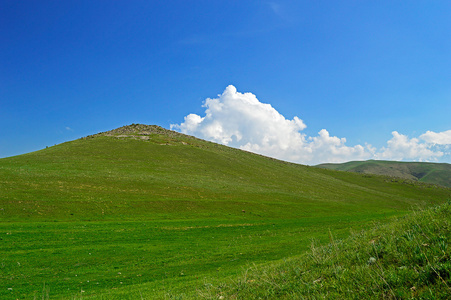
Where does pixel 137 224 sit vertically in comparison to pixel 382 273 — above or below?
below

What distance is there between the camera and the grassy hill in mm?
16312

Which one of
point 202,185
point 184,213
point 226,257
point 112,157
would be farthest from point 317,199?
point 112,157

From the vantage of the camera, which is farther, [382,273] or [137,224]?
[137,224]

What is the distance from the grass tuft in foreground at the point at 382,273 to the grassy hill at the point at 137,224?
14.8 ft

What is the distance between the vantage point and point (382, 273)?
515 centimetres

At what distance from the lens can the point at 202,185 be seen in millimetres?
61562

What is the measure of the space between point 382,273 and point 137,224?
32973mm

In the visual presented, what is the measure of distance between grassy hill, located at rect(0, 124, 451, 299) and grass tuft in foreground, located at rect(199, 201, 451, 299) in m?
4.51

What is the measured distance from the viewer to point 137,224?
33094 millimetres

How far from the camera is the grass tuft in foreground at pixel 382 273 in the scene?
15.8 ft

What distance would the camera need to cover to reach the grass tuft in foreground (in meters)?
4.81

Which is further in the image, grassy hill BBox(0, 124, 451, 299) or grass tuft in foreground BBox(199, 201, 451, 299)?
grassy hill BBox(0, 124, 451, 299)

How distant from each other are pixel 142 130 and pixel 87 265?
121 m

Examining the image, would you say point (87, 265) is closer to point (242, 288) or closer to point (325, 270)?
point (242, 288)
